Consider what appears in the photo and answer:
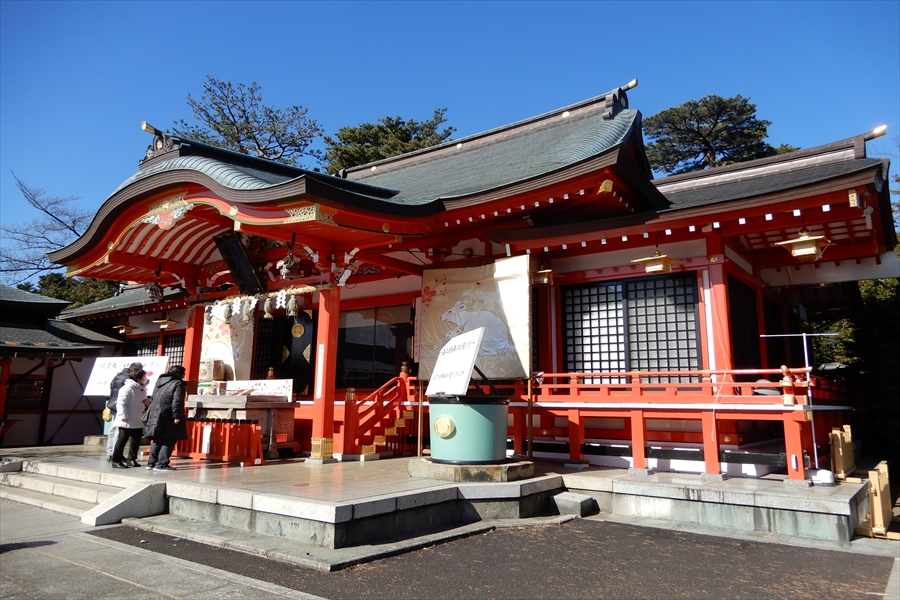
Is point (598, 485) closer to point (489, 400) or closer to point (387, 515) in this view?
point (489, 400)

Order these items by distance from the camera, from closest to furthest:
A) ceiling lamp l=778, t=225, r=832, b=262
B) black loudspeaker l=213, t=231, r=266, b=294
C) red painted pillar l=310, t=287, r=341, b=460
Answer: ceiling lamp l=778, t=225, r=832, b=262 < red painted pillar l=310, t=287, r=341, b=460 < black loudspeaker l=213, t=231, r=266, b=294

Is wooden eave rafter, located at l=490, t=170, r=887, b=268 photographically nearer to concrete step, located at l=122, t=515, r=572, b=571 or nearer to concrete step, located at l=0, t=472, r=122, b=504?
concrete step, located at l=122, t=515, r=572, b=571

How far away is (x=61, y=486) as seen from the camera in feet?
26.0

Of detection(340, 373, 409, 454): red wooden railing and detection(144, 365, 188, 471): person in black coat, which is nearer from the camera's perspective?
detection(144, 365, 188, 471): person in black coat

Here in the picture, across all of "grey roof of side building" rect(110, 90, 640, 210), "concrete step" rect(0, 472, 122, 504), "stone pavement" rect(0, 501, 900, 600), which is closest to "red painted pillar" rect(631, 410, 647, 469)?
"stone pavement" rect(0, 501, 900, 600)

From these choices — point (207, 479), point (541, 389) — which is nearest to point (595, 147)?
point (541, 389)

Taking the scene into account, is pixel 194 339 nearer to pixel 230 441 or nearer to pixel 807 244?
pixel 230 441

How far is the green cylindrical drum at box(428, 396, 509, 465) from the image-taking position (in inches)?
282

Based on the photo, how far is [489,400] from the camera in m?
7.39

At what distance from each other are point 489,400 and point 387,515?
87.5 inches

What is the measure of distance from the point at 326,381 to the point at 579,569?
18.6 ft

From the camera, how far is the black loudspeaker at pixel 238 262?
1174cm

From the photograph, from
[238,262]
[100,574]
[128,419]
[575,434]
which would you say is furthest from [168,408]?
[575,434]

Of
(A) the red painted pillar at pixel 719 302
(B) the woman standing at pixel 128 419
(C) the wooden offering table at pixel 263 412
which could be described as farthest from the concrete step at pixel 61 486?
A: (A) the red painted pillar at pixel 719 302
